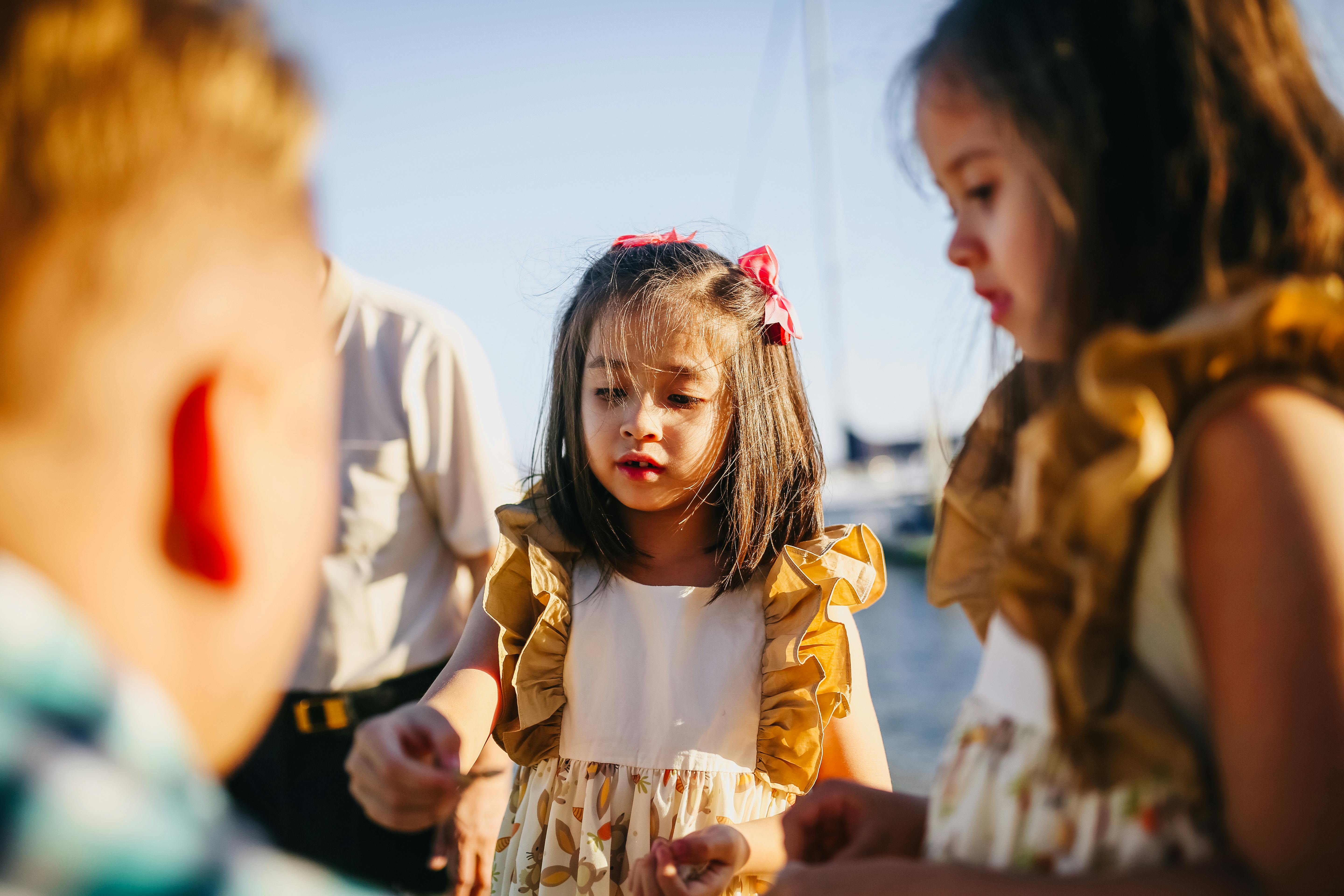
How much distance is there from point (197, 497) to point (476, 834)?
5.67 feet

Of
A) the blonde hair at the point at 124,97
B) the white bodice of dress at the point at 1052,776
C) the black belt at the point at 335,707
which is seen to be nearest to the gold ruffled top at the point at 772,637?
the white bodice of dress at the point at 1052,776

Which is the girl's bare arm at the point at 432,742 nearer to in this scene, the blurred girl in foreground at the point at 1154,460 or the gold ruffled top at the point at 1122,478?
the blurred girl in foreground at the point at 1154,460

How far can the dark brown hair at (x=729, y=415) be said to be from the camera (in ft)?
6.38

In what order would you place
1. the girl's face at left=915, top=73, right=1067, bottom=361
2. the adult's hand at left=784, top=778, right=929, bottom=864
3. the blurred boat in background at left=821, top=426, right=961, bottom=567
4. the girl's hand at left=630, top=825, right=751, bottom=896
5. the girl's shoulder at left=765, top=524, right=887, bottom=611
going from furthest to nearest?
the blurred boat in background at left=821, top=426, right=961, bottom=567 < the girl's shoulder at left=765, top=524, right=887, bottom=611 < the girl's hand at left=630, top=825, right=751, bottom=896 < the adult's hand at left=784, top=778, right=929, bottom=864 < the girl's face at left=915, top=73, right=1067, bottom=361

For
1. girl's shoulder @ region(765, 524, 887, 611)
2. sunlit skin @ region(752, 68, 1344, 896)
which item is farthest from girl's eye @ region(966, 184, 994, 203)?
girl's shoulder @ region(765, 524, 887, 611)

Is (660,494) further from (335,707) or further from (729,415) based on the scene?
(335,707)

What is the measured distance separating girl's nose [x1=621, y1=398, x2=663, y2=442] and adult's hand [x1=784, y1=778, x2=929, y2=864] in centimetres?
79

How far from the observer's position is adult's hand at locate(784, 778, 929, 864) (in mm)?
Answer: 1197

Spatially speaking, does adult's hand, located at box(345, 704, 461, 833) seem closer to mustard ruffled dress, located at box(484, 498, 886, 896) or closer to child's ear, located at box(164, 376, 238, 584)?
mustard ruffled dress, located at box(484, 498, 886, 896)

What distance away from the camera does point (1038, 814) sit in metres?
0.92

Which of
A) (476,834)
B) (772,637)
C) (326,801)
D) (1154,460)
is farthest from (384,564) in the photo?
(1154,460)

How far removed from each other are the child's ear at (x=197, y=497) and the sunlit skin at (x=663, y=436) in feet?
3.95

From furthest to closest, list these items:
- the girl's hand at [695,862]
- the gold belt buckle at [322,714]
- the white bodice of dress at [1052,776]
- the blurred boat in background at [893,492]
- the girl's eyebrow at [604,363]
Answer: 1. the blurred boat in background at [893,492]
2. the gold belt buckle at [322,714]
3. the girl's eyebrow at [604,363]
4. the girl's hand at [695,862]
5. the white bodice of dress at [1052,776]

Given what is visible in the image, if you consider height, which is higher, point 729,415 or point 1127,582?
point 729,415
